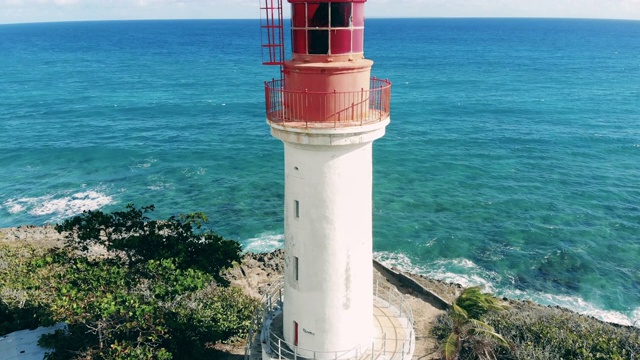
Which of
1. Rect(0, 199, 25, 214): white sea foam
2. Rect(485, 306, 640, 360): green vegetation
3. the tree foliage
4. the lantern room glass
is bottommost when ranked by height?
Rect(0, 199, 25, 214): white sea foam

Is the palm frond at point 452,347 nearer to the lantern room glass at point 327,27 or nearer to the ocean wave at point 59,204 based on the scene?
the lantern room glass at point 327,27

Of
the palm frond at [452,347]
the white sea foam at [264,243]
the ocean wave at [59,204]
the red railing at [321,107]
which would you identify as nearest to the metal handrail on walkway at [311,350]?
the palm frond at [452,347]

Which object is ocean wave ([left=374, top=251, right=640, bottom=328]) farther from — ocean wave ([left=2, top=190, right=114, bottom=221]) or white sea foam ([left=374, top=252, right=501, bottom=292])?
ocean wave ([left=2, top=190, right=114, bottom=221])

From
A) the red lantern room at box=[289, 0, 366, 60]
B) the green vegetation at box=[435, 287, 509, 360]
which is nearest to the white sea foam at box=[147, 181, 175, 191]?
the green vegetation at box=[435, 287, 509, 360]

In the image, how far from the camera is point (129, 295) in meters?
17.1

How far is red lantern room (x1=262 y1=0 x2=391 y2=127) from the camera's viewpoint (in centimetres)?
1179

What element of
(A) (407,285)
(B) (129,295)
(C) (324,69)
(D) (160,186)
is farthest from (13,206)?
(C) (324,69)

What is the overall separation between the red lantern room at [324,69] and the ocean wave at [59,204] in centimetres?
3600

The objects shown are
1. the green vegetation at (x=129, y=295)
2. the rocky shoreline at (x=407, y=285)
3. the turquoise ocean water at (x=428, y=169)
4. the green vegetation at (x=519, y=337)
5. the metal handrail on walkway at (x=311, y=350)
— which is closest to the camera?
the metal handrail on walkway at (x=311, y=350)

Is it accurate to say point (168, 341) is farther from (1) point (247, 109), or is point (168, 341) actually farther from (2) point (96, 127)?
(1) point (247, 109)

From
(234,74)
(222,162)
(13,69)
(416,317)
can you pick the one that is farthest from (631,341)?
(13,69)

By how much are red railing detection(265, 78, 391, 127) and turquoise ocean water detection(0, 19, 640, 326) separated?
24138 millimetres

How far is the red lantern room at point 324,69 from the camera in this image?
38.7ft

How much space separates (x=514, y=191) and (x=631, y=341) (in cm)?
2642
